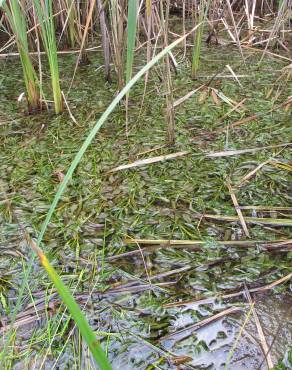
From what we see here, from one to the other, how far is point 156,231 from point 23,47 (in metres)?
0.87

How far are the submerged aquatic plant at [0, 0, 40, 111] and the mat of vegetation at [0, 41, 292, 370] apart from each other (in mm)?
82

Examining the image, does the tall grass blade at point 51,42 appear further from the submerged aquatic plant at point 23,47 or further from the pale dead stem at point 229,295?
the pale dead stem at point 229,295

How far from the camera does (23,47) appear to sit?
1.57 metres

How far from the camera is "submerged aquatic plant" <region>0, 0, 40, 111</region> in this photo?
151 centimetres

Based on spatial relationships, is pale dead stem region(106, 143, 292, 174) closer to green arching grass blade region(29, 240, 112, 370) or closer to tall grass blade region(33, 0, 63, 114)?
tall grass blade region(33, 0, 63, 114)

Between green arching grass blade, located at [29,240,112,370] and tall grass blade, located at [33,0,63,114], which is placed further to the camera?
tall grass blade, located at [33,0,63,114]

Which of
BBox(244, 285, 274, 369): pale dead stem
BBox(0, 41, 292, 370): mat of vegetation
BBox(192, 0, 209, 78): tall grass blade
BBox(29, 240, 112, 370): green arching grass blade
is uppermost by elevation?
BBox(29, 240, 112, 370): green arching grass blade

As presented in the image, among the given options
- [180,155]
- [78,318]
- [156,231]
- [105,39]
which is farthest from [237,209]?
[105,39]

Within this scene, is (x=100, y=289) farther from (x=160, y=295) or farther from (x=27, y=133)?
(x=27, y=133)

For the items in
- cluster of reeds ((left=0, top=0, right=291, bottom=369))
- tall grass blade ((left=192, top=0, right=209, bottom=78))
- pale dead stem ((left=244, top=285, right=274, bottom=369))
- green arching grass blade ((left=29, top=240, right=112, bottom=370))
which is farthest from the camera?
tall grass blade ((left=192, top=0, right=209, bottom=78))

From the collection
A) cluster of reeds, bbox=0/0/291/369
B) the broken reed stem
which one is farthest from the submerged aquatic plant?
the broken reed stem

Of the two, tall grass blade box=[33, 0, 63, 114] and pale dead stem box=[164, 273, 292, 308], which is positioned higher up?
tall grass blade box=[33, 0, 63, 114]

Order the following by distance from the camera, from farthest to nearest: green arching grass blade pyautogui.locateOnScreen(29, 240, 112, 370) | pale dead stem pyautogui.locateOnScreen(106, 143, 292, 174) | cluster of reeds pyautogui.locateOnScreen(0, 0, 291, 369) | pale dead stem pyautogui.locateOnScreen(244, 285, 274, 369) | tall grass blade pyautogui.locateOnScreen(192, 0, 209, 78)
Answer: tall grass blade pyautogui.locateOnScreen(192, 0, 209, 78)
pale dead stem pyautogui.locateOnScreen(106, 143, 292, 174)
pale dead stem pyautogui.locateOnScreen(244, 285, 274, 369)
cluster of reeds pyautogui.locateOnScreen(0, 0, 291, 369)
green arching grass blade pyautogui.locateOnScreen(29, 240, 112, 370)

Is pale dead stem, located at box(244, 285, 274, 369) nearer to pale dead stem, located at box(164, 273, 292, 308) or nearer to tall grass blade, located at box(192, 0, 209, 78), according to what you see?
pale dead stem, located at box(164, 273, 292, 308)
